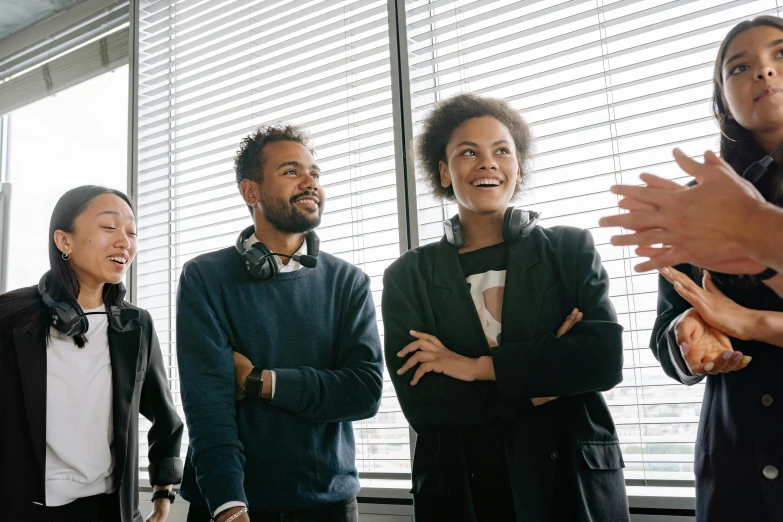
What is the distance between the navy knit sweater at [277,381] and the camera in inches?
71.1

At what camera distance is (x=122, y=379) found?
7.22ft

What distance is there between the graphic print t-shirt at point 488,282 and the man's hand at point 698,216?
2.49 feet

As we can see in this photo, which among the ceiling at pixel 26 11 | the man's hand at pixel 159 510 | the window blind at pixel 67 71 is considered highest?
the ceiling at pixel 26 11

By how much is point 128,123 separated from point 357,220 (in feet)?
5.72

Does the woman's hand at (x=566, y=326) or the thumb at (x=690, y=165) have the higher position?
the thumb at (x=690, y=165)

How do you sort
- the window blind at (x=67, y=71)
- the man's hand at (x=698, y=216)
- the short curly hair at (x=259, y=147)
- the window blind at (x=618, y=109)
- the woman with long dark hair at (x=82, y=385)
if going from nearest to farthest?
1. the man's hand at (x=698, y=216)
2. the window blind at (x=618, y=109)
3. the woman with long dark hair at (x=82, y=385)
4. the short curly hair at (x=259, y=147)
5. the window blind at (x=67, y=71)

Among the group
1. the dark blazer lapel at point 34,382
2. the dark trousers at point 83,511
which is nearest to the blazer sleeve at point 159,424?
the dark trousers at point 83,511

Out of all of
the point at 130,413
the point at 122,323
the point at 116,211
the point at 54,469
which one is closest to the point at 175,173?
the point at 116,211

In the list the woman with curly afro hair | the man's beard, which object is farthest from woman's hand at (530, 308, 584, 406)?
the man's beard

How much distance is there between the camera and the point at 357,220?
8.46 ft

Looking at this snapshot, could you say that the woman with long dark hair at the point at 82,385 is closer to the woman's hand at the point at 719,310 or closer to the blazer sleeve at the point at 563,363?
the blazer sleeve at the point at 563,363

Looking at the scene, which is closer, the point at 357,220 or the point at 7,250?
the point at 357,220

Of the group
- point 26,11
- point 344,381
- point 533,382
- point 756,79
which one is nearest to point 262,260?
point 344,381

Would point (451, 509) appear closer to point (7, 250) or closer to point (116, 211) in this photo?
point (116, 211)
